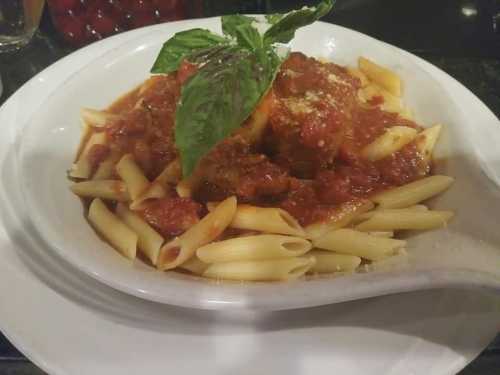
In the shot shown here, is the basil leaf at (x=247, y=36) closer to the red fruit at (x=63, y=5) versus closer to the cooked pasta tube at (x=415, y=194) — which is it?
the cooked pasta tube at (x=415, y=194)

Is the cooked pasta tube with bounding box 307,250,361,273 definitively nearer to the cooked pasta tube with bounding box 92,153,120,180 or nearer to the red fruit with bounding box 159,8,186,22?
the cooked pasta tube with bounding box 92,153,120,180

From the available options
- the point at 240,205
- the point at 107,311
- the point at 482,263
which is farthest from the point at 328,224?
the point at 107,311

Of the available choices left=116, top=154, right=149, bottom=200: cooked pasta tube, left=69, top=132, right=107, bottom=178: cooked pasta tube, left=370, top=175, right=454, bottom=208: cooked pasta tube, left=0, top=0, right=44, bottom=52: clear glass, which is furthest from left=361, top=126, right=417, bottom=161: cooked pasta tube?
left=0, top=0, right=44, bottom=52: clear glass

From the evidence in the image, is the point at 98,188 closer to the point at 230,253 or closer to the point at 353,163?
the point at 230,253

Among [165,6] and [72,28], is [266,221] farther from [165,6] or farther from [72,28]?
[72,28]

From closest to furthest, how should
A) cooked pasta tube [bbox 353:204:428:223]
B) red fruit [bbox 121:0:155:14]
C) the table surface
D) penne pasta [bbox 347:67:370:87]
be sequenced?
cooked pasta tube [bbox 353:204:428:223], penne pasta [bbox 347:67:370:87], red fruit [bbox 121:0:155:14], the table surface

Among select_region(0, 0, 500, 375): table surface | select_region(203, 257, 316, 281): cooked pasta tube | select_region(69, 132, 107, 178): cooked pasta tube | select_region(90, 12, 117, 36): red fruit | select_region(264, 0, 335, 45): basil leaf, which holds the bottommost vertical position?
select_region(0, 0, 500, 375): table surface
